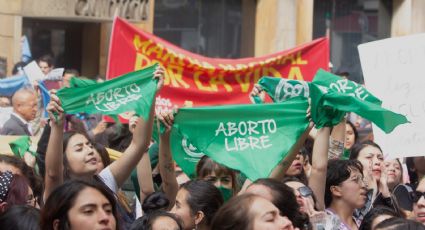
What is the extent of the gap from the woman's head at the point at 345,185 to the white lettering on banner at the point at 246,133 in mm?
437

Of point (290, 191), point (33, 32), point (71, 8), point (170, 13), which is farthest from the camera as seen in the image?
point (170, 13)

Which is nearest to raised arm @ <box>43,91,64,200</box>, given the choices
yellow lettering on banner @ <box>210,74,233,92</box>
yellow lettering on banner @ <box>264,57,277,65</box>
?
yellow lettering on banner @ <box>210,74,233,92</box>

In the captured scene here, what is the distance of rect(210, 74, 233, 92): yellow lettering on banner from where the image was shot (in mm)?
12117

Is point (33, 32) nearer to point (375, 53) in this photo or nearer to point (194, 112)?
point (375, 53)

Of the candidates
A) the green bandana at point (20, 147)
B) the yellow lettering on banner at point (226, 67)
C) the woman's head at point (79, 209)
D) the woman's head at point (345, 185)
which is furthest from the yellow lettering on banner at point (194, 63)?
the woman's head at point (79, 209)

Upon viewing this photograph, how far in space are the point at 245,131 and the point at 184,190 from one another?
762mm

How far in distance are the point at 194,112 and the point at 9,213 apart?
205cm

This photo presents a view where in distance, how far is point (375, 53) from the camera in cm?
1055

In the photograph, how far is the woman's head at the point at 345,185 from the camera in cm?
841

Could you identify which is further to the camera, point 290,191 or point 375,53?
point 375,53

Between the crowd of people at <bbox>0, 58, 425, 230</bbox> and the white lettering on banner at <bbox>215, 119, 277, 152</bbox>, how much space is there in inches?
8.1

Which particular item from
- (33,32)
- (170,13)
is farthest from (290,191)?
(170,13)

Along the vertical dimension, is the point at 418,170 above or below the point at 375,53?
below

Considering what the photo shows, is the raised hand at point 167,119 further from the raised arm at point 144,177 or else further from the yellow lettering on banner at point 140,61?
the yellow lettering on banner at point 140,61
